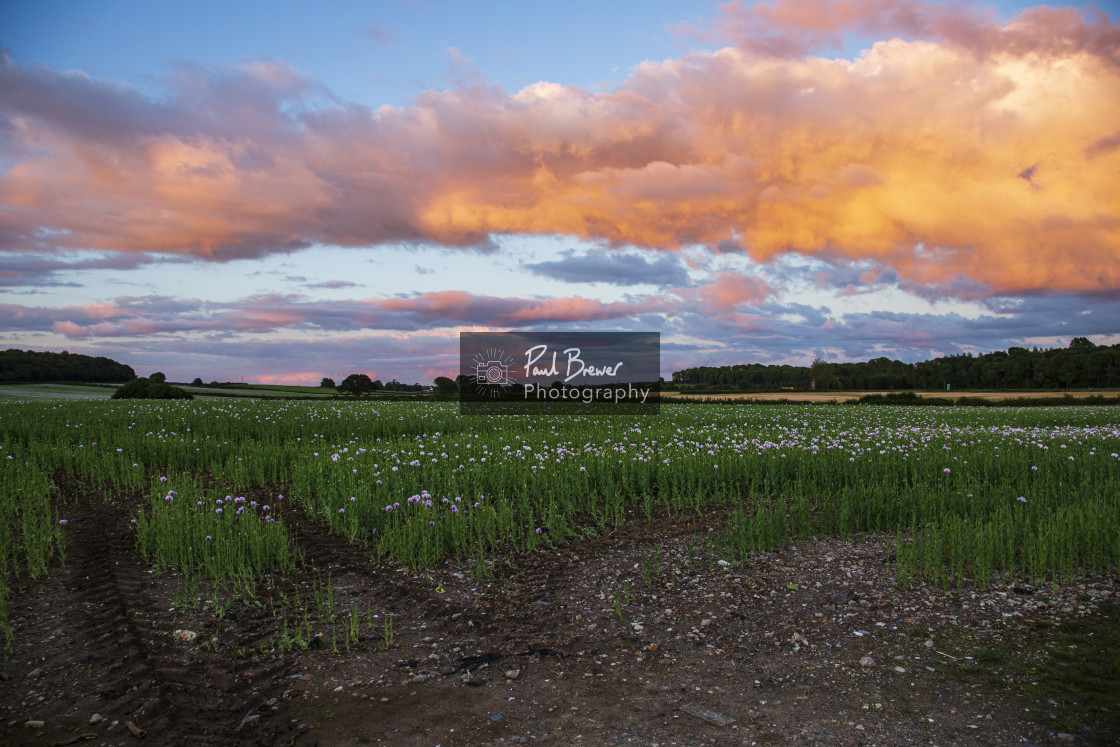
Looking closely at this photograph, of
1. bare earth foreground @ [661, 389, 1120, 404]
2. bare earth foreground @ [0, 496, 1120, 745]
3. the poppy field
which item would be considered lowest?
bare earth foreground @ [0, 496, 1120, 745]

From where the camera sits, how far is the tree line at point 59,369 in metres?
69.0

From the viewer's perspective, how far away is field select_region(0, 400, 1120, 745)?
3.99 metres

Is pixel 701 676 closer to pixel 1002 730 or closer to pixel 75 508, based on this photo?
pixel 1002 730

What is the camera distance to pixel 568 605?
6012 millimetres

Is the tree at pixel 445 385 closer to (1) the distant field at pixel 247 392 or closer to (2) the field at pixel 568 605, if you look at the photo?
(1) the distant field at pixel 247 392

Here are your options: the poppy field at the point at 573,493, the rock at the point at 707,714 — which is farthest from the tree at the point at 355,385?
the rock at the point at 707,714

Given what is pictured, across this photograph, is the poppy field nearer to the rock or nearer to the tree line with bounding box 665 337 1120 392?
the rock

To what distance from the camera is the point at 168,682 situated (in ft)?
14.6

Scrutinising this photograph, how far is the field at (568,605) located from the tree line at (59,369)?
249ft

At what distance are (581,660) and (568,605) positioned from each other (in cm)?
118


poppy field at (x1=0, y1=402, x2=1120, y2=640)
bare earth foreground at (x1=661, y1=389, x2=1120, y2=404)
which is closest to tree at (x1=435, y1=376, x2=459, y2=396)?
bare earth foreground at (x1=661, y1=389, x2=1120, y2=404)

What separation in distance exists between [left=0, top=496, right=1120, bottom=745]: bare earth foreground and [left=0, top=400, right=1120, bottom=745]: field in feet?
0.09

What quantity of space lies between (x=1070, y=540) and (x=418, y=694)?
7.42 m

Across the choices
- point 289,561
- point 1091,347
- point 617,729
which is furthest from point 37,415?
point 1091,347
